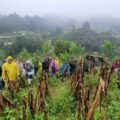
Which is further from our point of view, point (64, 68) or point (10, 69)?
point (64, 68)

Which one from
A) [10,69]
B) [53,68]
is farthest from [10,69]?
[53,68]

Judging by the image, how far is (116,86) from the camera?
759cm

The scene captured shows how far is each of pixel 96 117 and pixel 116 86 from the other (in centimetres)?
256

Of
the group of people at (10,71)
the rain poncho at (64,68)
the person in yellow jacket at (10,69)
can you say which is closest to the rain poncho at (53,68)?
the rain poncho at (64,68)

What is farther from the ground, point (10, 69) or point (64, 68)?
point (10, 69)

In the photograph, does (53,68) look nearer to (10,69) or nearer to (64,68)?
(64,68)

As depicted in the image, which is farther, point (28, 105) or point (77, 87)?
point (77, 87)

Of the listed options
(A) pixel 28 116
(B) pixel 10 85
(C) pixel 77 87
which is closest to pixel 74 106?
(C) pixel 77 87

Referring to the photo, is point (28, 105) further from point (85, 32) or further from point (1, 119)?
point (85, 32)

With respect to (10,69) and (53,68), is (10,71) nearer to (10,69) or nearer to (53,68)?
(10,69)

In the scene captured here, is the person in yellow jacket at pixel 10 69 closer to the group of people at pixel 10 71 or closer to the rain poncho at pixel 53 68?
the group of people at pixel 10 71

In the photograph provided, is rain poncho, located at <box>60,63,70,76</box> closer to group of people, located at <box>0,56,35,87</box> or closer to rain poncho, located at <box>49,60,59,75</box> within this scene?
rain poncho, located at <box>49,60,59,75</box>

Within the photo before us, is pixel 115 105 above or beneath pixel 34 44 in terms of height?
above

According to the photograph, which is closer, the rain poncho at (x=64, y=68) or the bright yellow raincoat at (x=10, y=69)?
the bright yellow raincoat at (x=10, y=69)
